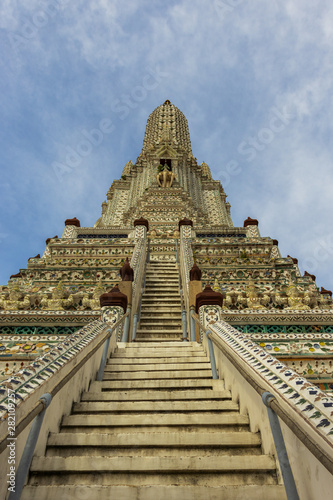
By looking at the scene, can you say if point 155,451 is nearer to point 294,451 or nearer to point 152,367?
point 294,451

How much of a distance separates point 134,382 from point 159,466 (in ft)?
5.54

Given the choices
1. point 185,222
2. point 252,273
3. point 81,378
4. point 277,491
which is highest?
point 185,222

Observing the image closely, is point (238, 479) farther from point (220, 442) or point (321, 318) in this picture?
point (321, 318)

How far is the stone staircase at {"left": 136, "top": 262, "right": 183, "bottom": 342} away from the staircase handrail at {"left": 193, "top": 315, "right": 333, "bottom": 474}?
13.4ft

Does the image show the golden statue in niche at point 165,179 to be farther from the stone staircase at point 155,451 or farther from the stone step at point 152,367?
the stone staircase at point 155,451

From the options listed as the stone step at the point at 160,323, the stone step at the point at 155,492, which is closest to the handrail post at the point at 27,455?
the stone step at the point at 155,492

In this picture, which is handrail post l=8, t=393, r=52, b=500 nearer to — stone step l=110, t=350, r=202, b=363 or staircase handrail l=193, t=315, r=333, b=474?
staircase handrail l=193, t=315, r=333, b=474

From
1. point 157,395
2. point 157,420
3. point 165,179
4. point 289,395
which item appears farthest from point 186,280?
point 165,179

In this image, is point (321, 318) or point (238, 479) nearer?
point (238, 479)

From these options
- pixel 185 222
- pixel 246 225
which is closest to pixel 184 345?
pixel 185 222

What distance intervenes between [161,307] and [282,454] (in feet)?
23.4

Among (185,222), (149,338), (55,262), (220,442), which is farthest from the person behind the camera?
(185,222)

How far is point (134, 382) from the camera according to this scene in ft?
14.3

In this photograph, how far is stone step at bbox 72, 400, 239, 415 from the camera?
3643 mm
